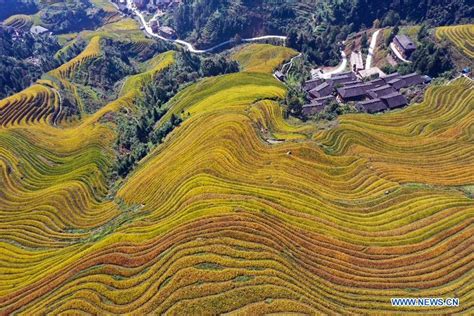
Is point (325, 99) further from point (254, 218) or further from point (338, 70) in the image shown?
point (254, 218)

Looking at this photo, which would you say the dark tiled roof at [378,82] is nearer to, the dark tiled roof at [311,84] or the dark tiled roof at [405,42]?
the dark tiled roof at [311,84]

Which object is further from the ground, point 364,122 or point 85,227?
point 364,122

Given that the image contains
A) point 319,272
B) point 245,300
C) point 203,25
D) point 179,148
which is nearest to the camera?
point 245,300

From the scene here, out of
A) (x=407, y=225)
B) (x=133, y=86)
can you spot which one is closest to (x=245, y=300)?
(x=407, y=225)

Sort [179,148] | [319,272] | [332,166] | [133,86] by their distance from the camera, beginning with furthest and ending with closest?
1. [133,86]
2. [179,148]
3. [332,166]
4. [319,272]

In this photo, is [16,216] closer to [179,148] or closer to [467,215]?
[179,148]

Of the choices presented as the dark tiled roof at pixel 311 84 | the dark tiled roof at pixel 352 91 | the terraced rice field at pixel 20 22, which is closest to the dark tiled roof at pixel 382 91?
the dark tiled roof at pixel 352 91
